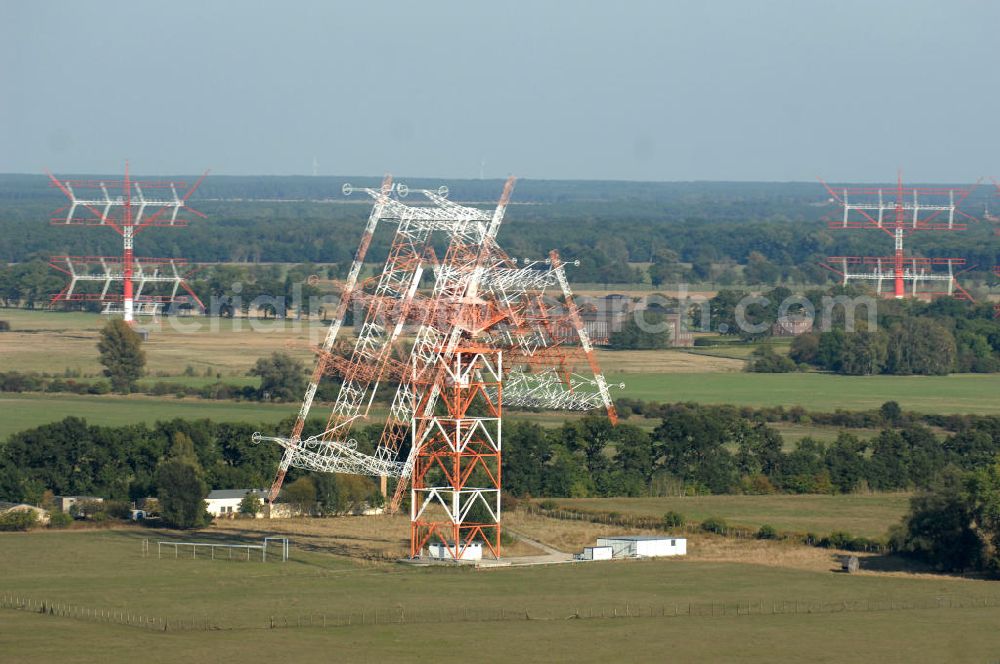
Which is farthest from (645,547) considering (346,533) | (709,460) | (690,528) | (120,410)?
(120,410)

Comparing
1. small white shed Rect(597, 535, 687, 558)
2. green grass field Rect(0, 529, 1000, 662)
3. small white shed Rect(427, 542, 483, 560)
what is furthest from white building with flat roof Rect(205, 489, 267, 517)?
small white shed Rect(597, 535, 687, 558)

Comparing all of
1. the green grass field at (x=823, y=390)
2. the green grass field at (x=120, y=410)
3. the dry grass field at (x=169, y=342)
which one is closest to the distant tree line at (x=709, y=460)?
the green grass field at (x=120, y=410)

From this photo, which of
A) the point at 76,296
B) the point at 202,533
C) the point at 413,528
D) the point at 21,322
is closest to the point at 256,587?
the point at 413,528

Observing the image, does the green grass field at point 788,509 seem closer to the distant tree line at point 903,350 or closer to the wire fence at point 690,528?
the wire fence at point 690,528

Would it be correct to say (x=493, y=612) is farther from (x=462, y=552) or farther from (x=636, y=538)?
(x=636, y=538)

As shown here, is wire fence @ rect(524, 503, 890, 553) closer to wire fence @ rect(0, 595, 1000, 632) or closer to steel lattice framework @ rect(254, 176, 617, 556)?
steel lattice framework @ rect(254, 176, 617, 556)

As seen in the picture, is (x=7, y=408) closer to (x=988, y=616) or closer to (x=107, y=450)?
(x=107, y=450)
